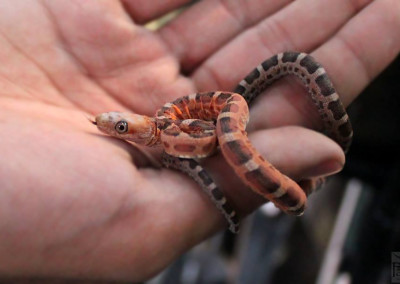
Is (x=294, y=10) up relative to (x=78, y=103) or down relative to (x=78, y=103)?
down

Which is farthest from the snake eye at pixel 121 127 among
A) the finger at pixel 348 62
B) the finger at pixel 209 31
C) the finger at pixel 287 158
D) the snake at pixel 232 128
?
the finger at pixel 209 31

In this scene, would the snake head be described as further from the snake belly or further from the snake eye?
the snake belly

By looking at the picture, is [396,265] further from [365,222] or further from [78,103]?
[78,103]

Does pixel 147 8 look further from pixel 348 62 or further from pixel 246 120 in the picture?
pixel 348 62

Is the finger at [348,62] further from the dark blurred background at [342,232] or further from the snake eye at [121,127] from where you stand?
the snake eye at [121,127]

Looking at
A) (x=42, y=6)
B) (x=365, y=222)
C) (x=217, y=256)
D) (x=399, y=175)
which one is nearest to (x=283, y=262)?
(x=217, y=256)

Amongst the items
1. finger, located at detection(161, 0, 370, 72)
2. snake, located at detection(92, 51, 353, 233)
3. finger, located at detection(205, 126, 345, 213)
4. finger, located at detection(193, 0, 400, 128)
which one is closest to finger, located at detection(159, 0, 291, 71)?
finger, located at detection(161, 0, 370, 72)
